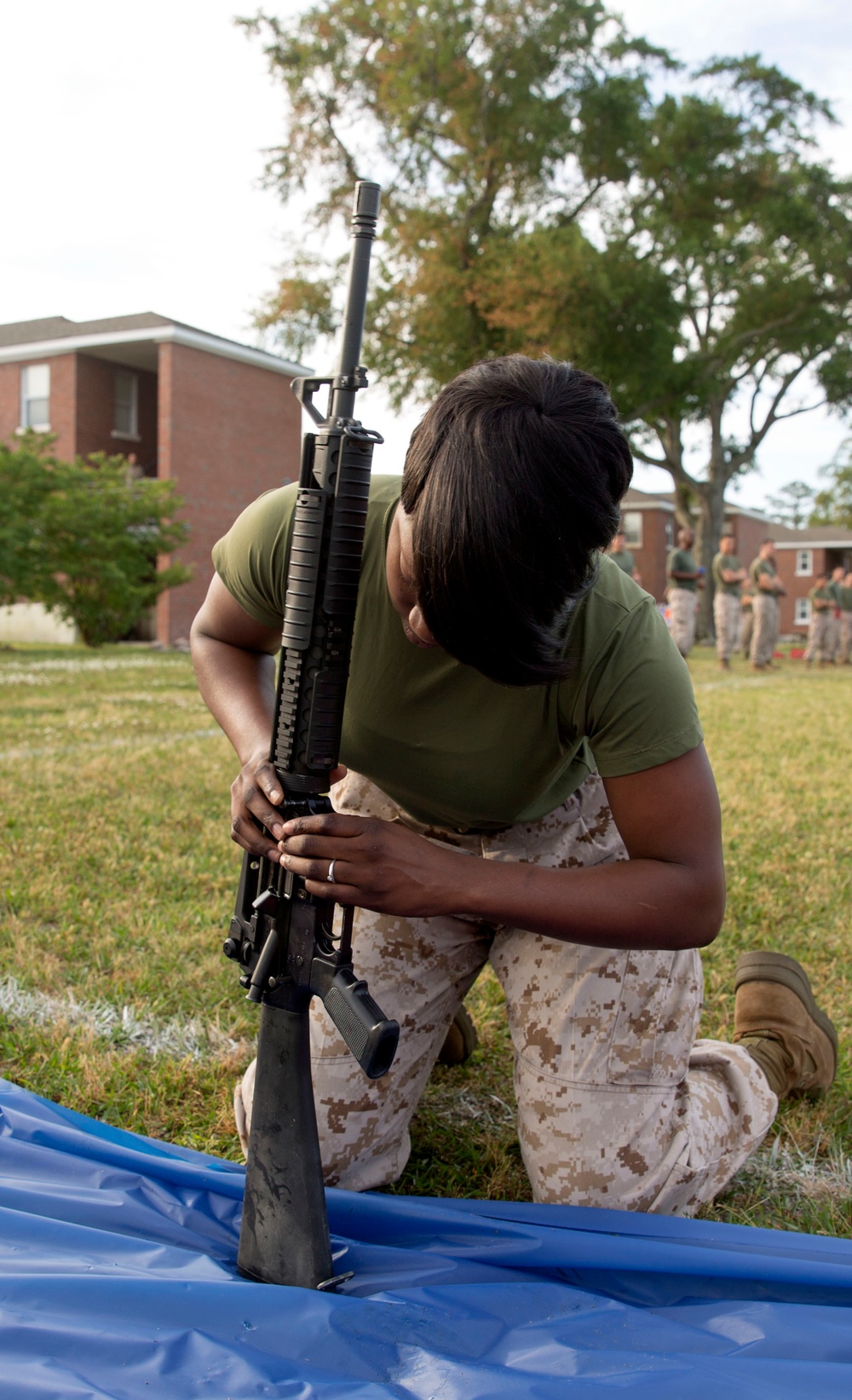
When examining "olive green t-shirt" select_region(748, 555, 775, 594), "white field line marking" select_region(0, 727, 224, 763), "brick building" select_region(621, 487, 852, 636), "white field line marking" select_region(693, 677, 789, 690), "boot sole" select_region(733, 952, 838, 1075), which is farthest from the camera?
"brick building" select_region(621, 487, 852, 636)

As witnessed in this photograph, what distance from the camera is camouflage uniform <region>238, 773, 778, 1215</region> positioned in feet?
7.20

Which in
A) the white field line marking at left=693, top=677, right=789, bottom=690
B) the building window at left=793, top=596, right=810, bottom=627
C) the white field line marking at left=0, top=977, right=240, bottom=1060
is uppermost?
the building window at left=793, top=596, right=810, bottom=627

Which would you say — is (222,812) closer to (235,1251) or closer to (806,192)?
(235,1251)

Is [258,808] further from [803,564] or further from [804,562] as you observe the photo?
[803,564]

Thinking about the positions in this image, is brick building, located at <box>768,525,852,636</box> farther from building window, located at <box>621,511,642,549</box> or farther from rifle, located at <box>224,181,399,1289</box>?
rifle, located at <box>224,181,399,1289</box>

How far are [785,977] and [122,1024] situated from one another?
1.81 m

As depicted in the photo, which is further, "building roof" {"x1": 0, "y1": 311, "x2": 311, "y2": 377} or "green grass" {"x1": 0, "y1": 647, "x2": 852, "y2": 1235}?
"building roof" {"x1": 0, "y1": 311, "x2": 311, "y2": 377}

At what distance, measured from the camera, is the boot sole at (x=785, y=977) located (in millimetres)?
2865

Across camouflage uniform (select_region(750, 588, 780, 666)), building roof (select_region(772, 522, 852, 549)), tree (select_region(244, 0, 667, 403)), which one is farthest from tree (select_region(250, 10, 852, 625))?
building roof (select_region(772, 522, 852, 549))

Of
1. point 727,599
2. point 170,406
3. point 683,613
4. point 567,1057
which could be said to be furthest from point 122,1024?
point 170,406

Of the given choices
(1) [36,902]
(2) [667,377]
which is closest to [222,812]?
(1) [36,902]

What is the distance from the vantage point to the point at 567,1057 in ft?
7.29

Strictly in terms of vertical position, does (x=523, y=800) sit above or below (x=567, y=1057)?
above

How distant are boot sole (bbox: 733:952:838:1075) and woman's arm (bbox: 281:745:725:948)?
1.06m
